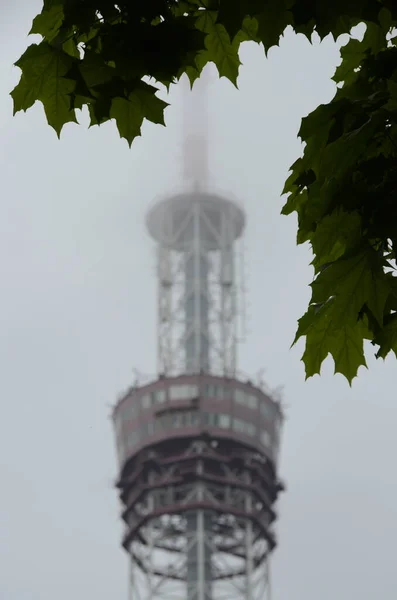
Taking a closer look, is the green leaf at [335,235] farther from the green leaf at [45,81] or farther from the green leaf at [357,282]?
the green leaf at [45,81]

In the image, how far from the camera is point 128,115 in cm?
1049

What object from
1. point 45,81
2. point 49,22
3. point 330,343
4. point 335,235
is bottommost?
point 330,343

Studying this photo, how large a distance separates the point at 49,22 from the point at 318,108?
197cm

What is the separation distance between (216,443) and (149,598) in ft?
72.7

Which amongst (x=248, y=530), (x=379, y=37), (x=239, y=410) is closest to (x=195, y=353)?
(x=239, y=410)

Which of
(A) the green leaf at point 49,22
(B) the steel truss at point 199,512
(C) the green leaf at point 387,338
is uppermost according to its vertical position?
(B) the steel truss at point 199,512

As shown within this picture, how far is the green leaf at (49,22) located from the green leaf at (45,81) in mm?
167

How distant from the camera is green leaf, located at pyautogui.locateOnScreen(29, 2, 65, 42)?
10.3 m

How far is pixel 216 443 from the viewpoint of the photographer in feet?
619

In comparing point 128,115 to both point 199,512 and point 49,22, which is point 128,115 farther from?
point 199,512

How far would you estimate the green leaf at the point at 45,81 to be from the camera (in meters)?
10.1

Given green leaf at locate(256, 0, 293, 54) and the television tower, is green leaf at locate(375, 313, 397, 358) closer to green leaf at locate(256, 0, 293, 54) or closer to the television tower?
green leaf at locate(256, 0, 293, 54)

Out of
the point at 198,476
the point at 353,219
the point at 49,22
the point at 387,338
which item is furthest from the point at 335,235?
the point at 198,476

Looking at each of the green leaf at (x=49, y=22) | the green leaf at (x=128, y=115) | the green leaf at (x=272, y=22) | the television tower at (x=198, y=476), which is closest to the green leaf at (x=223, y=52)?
the green leaf at (x=272, y=22)
